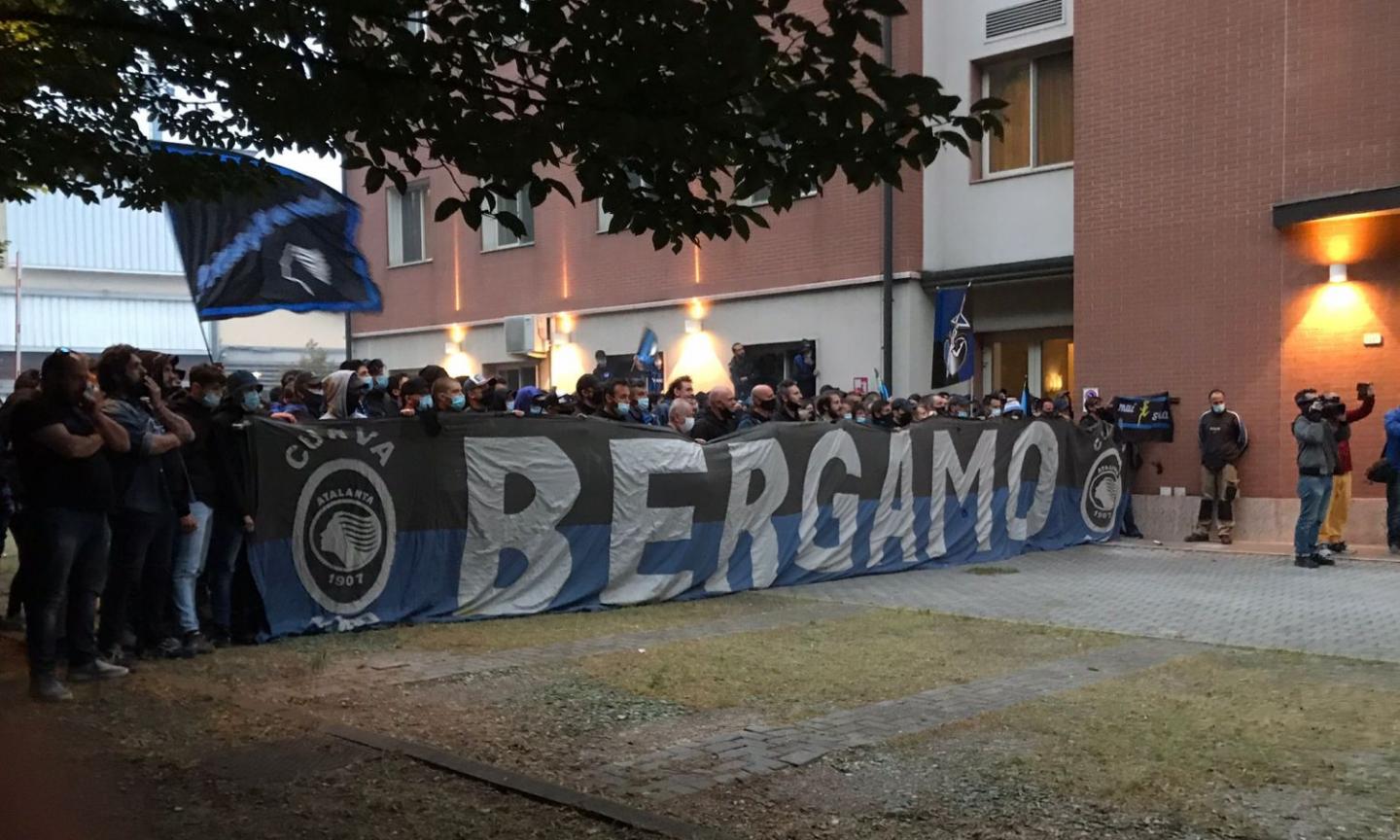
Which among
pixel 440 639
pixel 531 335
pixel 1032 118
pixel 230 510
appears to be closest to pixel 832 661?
pixel 440 639

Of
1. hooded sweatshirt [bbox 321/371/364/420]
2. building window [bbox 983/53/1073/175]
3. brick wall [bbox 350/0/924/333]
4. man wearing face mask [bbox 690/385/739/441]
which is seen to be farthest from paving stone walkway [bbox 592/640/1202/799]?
building window [bbox 983/53/1073/175]

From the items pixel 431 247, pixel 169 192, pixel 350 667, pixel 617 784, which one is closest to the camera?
pixel 617 784

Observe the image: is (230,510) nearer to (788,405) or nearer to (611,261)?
(788,405)

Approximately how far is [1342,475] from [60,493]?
1315 cm

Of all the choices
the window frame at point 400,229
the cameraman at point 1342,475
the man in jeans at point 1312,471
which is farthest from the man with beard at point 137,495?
the window frame at point 400,229

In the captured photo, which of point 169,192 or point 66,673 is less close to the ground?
point 169,192

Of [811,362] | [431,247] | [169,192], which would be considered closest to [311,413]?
[169,192]

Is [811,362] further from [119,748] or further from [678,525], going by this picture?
[119,748]

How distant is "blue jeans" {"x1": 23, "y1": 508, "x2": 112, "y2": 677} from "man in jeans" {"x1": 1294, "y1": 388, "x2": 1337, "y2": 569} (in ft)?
38.4

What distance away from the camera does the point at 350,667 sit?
309 inches

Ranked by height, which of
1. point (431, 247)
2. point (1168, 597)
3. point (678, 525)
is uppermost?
point (431, 247)

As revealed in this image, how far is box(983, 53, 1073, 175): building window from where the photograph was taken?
17750mm

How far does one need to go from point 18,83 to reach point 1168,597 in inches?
398

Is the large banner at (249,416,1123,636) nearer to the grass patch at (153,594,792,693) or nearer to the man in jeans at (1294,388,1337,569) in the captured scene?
the grass patch at (153,594,792,693)
